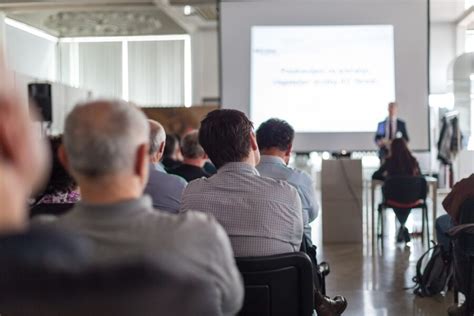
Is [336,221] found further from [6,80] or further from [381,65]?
[6,80]

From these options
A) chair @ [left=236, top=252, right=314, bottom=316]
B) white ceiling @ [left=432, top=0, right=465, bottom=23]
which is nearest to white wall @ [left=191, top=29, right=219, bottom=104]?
white ceiling @ [left=432, top=0, right=465, bottom=23]

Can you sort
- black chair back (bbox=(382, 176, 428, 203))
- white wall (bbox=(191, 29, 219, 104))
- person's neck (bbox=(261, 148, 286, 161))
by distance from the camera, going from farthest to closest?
white wall (bbox=(191, 29, 219, 104)) → black chair back (bbox=(382, 176, 428, 203)) → person's neck (bbox=(261, 148, 286, 161))

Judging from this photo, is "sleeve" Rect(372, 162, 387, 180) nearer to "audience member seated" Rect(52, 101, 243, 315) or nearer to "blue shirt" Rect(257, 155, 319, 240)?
"blue shirt" Rect(257, 155, 319, 240)

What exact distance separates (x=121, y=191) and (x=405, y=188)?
567 centimetres

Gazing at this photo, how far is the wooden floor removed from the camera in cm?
413

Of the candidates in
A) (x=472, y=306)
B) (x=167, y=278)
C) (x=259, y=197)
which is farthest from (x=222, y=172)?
(x=472, y=306)

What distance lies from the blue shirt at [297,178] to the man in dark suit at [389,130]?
11.7 ft

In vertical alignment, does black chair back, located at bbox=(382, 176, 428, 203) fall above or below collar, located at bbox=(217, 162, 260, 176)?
below

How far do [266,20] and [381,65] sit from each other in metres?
1.37

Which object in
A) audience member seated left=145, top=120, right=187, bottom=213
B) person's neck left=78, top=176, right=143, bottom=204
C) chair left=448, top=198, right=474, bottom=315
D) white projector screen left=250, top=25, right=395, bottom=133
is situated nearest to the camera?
person's neck left=78, top=176, right=143, bottom=204

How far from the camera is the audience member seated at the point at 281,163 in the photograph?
10.5 ft

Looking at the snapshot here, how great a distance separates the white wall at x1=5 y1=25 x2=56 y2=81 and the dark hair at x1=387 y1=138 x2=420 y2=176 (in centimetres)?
758

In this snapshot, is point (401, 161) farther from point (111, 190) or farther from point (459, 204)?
point (111, 190)

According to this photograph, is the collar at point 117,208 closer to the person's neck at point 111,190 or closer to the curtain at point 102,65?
the person's neck at point 111,190
